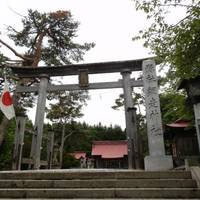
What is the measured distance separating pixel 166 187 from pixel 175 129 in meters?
12.0

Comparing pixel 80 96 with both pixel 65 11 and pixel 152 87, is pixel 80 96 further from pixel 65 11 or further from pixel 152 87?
pixel 152 87

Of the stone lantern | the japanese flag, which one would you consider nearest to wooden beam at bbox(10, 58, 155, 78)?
the japanese flag

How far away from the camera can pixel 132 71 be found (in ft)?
36.5

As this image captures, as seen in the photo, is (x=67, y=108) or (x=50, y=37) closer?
(x=50, y=37)

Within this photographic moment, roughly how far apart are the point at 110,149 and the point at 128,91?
87.8 feet

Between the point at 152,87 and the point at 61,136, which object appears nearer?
the point at 152,87

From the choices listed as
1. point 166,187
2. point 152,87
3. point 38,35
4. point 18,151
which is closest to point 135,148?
point 152,87

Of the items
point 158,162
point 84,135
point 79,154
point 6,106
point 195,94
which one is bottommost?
point 158,162

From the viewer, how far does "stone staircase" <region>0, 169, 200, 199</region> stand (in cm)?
513

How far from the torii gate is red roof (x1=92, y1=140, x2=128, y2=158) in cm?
2484

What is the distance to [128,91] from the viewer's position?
35.1ft

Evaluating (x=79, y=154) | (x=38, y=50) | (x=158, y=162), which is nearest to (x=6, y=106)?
(x=158, y=162)

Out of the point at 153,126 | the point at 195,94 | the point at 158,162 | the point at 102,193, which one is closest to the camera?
the point at 102,193

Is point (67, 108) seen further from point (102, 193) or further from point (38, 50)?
point (102, 193)
